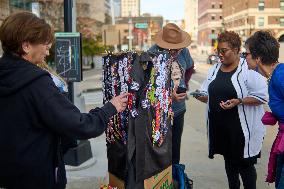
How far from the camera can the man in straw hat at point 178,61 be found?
13.6 ft

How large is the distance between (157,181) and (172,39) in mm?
1712

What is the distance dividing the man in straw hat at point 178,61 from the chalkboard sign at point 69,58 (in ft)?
5.11

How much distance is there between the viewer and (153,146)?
Answer: 118 inches

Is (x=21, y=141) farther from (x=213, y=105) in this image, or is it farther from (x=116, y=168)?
(x=213, y=105)

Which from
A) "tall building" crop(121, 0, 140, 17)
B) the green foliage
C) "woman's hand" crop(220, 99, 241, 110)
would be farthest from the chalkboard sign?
"tall building" crop(121, 0, 140, 17)

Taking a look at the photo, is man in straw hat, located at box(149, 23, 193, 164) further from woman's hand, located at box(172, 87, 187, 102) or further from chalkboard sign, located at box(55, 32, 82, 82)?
chalkboard sign, located at box(55, 32, 82, 82)

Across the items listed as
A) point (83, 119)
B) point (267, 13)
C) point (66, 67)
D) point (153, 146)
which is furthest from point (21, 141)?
point (267, 13)

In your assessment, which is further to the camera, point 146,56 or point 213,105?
point 213,105

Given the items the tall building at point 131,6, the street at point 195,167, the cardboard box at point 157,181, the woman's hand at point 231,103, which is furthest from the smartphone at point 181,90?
the tall building at point 131,6

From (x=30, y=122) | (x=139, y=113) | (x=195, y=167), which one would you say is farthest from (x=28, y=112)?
(x=195, y=167)

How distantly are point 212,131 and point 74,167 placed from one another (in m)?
2.33

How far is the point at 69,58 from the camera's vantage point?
5.65 m

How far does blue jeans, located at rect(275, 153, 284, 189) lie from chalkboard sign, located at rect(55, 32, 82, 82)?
10.6 feet

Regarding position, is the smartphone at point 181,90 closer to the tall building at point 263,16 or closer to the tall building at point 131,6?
the tall building at point 263,16
